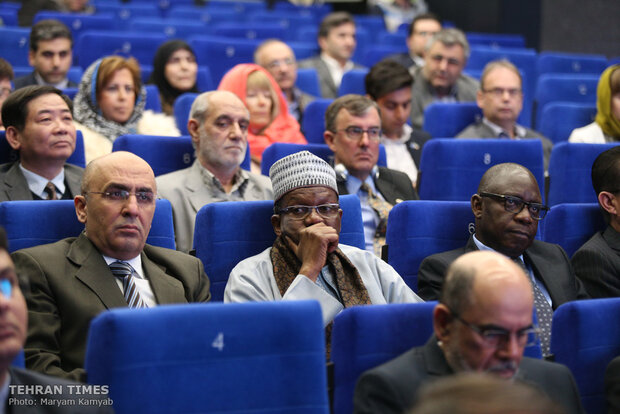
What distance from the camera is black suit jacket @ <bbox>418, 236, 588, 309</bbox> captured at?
276cm

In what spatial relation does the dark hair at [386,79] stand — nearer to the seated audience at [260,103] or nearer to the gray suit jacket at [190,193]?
the seated audience at [260,103]

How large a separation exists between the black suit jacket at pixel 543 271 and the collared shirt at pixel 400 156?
1554 mm

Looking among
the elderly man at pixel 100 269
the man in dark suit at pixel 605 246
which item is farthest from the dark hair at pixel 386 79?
the elderly man at pixel 100 269

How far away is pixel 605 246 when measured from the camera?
302 centimetres

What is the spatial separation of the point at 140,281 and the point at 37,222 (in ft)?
1.25

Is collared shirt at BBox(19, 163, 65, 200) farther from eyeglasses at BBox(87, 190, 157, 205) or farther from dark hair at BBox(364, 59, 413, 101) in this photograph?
dark hair at BBox(364, 59, 413, 101)

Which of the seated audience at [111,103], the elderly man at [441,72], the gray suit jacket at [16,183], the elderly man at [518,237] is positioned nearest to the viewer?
the elderly man at [518,237]

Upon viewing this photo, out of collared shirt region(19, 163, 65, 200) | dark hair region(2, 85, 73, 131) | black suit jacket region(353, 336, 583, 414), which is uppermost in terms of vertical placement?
dark hair region(2, 85, 73, 131)

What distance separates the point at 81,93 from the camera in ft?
14.4

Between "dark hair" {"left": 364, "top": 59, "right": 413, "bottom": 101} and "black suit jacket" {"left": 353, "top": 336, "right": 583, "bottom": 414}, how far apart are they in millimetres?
2718

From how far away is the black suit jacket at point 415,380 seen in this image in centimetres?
186

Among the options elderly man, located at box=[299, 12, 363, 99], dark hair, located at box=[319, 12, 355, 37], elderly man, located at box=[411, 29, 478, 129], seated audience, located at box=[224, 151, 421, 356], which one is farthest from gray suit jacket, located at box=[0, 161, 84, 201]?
dark hair, located at box=[319, 12, 355, 37]

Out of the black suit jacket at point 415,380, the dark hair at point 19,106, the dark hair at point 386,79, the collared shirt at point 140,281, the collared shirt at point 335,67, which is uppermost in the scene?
the collared shirt at point 335,67

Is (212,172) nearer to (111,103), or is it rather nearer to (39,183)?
(39,183)
